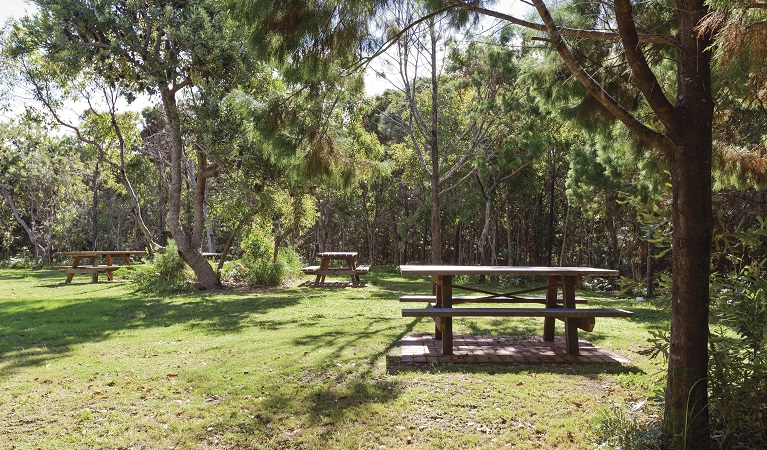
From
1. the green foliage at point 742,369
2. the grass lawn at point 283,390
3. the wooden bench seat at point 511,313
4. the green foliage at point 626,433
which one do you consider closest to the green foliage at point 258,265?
the grass lawn at point 283,390

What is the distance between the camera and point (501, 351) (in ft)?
16.6

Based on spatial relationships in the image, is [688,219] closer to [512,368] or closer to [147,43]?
[512,368]

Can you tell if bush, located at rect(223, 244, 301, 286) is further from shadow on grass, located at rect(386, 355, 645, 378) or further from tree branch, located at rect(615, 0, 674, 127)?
tree branch, located at rect(615, 0, 674, 127)

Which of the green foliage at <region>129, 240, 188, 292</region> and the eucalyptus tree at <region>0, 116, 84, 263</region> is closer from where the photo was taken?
the green foliage at <region>129, 240, 188, 292</region>

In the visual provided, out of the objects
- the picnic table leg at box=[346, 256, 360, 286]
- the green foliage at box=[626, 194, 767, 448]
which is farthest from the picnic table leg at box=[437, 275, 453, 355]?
the picnic table leg at box=[346, 256, 360, 286]

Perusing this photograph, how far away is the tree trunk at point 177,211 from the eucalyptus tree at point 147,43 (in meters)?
0.02

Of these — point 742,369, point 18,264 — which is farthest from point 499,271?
point 18,264

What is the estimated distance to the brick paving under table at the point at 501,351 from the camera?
15.3 ft

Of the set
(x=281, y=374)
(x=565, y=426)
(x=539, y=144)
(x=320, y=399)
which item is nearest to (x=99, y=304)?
(x=281, y=374)

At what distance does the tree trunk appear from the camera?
11.7 metres

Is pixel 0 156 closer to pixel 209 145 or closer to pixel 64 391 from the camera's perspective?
pixel 209 145

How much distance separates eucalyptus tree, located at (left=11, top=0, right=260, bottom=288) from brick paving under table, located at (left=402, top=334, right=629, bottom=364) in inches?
322

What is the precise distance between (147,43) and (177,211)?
397 centimetres

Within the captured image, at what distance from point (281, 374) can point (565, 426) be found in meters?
2.36
